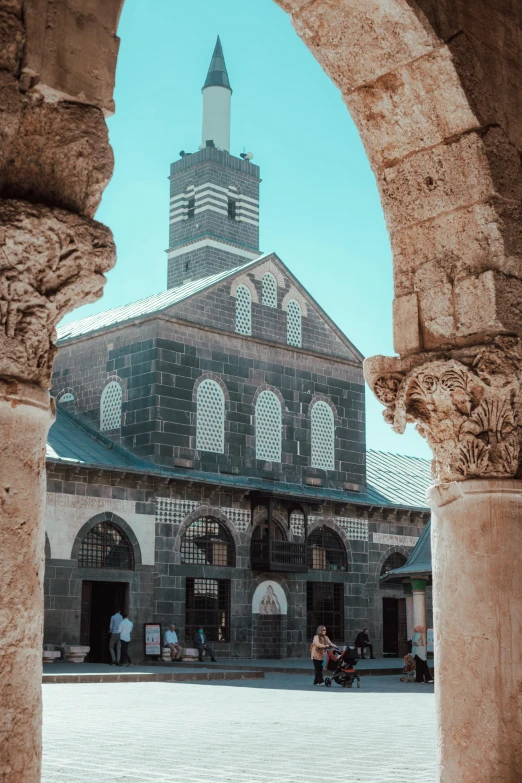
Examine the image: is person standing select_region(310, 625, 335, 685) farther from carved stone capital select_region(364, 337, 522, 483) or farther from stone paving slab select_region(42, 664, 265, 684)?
carved stone capital select_region(364, 337, 522, 483)

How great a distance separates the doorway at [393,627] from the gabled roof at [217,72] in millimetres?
30757

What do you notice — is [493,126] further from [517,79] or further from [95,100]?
[95,100]

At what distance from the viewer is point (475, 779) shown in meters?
4.88

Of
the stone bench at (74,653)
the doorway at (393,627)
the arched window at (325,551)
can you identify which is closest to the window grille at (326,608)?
the arched window at (325,551)

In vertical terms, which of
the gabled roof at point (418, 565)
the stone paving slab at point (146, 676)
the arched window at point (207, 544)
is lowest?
the stone paving slab at point (146, 676)

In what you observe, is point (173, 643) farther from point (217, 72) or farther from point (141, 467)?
point (217, 72)

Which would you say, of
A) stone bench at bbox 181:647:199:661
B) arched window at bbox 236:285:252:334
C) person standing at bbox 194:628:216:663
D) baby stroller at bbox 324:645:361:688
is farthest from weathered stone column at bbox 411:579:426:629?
arched window at bbox 236:285:252:334

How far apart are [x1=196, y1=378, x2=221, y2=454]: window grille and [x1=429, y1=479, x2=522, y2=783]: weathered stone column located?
72.3 ft

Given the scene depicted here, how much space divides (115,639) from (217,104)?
116 ft

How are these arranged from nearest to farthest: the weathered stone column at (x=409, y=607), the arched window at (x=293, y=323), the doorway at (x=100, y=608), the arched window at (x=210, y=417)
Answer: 1. the weathered stone column at (x=409, y=607)
2. the doorway at (x=100, y=608)
3. the arched window at (x=210, y=417)
4. the arched window at (x=293, y=323)

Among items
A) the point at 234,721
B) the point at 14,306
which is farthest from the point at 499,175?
the point at 234,721

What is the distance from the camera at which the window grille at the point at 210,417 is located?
2728 cm

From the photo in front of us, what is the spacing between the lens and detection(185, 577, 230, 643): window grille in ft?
84.0

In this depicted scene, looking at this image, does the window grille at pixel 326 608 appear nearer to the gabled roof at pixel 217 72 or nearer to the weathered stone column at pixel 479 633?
the weathered stone column at pixel 479 633
